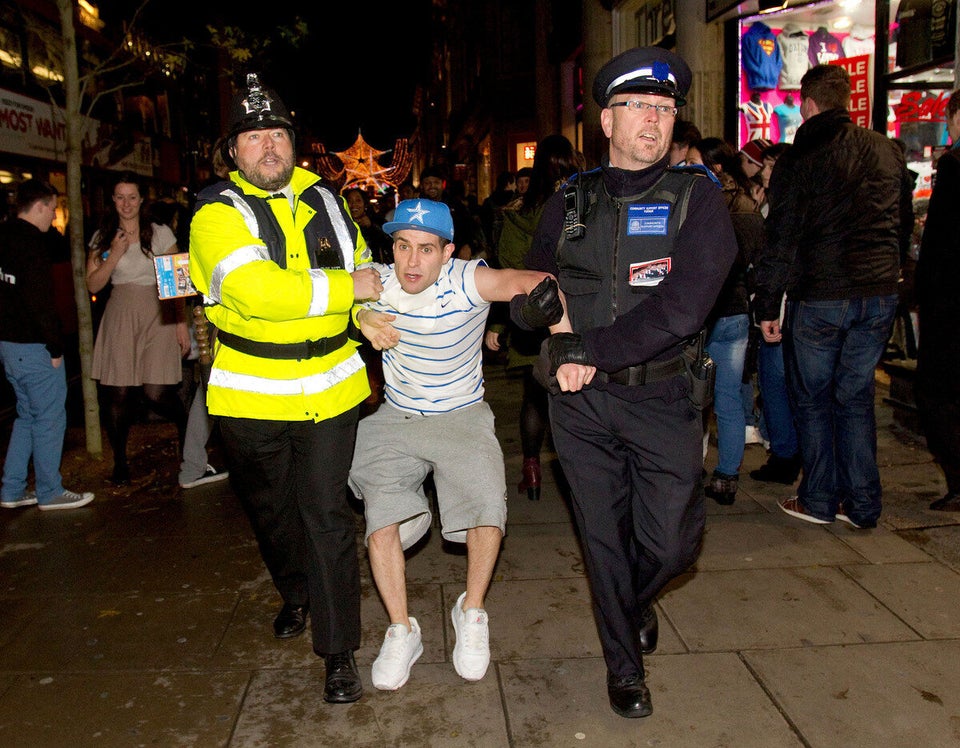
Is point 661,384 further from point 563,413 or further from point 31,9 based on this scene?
point 31,9

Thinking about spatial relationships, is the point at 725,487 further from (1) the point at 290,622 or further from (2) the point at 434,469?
(1) the point at 290,622

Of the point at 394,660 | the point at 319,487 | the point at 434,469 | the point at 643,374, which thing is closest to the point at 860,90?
the point at 643,374

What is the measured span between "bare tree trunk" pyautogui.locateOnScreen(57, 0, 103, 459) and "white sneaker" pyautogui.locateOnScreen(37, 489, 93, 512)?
124 centimetres

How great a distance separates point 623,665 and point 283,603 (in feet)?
5.85

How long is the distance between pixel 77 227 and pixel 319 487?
4701 millimetres

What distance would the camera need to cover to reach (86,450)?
24.1 ft

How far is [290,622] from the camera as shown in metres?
3.94

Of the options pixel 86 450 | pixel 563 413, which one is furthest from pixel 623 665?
pixel 86 450

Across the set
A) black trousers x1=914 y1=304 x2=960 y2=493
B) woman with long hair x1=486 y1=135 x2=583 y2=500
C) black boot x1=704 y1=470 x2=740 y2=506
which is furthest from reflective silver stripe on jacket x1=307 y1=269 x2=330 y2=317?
black trousers x1=914 y1=304 x2=960 y2=493

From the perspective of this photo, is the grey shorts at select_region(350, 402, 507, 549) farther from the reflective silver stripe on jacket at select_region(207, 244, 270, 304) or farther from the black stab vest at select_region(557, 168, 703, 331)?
Result: the reflective silver stripe on jacket at select_region(207, 244, 270, 304)

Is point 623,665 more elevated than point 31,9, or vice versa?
point 31,9

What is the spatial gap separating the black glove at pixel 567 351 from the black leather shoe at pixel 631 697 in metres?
1.17

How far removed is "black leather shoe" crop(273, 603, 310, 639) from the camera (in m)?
3.92

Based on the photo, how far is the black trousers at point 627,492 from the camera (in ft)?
10.5
